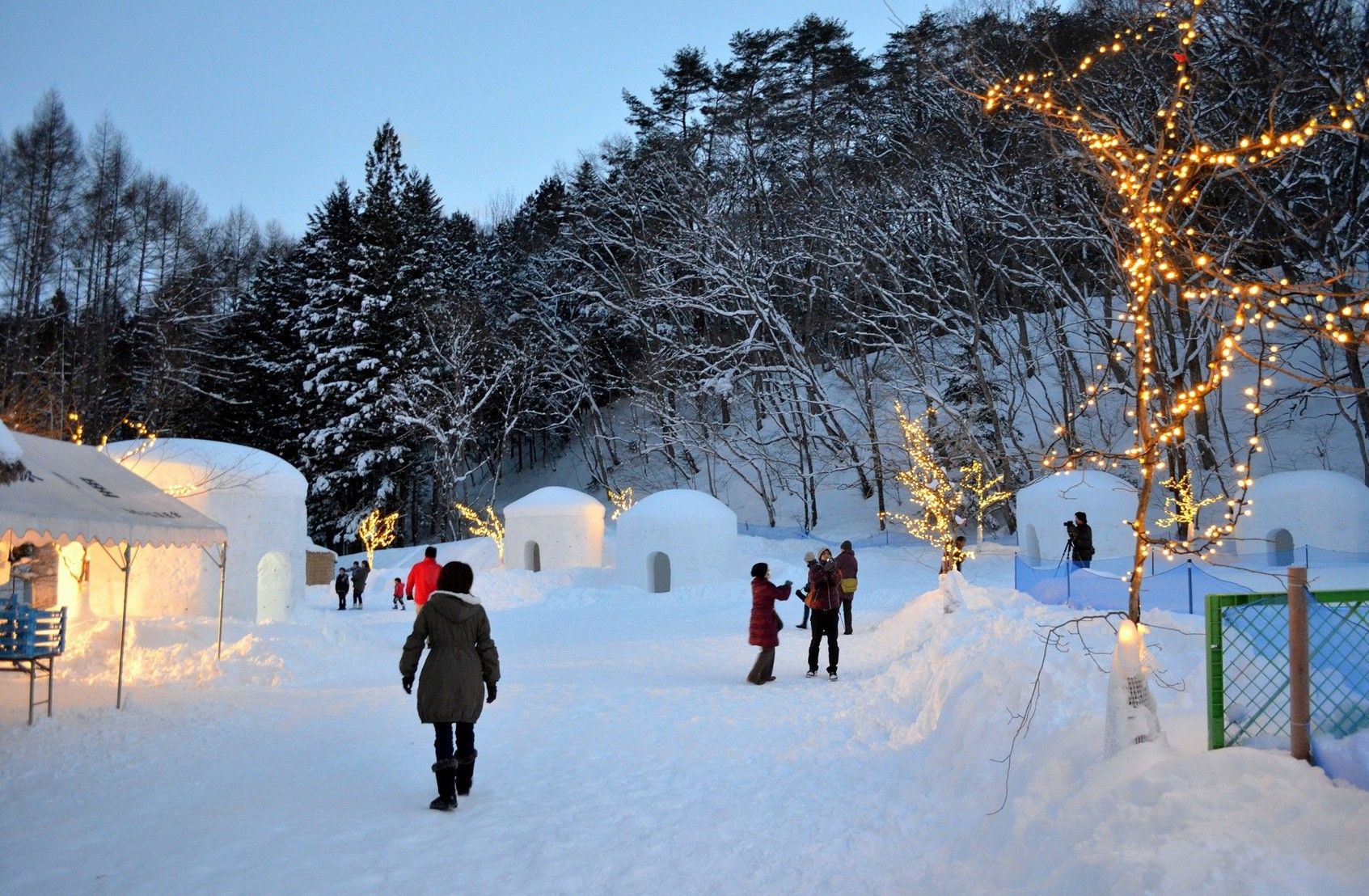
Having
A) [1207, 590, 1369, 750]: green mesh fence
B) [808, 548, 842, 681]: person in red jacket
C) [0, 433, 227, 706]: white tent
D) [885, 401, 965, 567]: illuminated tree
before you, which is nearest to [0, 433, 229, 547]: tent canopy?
[0, 433, 227, 706]: white tent

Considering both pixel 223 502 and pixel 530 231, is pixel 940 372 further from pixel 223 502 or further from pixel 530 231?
pixel 223 502

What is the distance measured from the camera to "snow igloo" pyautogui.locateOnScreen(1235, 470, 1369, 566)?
76.8 feet

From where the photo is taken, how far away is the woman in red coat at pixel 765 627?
37.2ft

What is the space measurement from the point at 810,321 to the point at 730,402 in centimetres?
816

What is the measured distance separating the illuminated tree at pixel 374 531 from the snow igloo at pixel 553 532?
206 inches

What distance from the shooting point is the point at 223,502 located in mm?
19406

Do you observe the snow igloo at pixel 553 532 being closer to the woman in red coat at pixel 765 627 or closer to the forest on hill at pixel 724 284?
the forest on hill at pixel 724 284

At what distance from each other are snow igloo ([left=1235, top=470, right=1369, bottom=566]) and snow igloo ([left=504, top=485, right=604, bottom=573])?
63.6 ft

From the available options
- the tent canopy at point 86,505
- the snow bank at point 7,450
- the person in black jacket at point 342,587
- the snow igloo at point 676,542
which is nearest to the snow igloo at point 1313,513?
the snow igloo at point 676,542

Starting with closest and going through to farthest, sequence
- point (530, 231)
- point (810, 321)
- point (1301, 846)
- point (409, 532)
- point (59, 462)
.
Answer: point (1301, 846) < point (59, 462) < point (810, 321) < point (409, 532) < point (530, 231)

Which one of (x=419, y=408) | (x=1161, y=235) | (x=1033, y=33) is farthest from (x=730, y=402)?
(x=1161, y=235)

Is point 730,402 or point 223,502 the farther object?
point 730,402

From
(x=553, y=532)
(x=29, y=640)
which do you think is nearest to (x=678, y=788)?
(x=29, y=640)

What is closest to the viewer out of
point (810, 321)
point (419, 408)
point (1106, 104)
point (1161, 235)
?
point (1161, 235)
